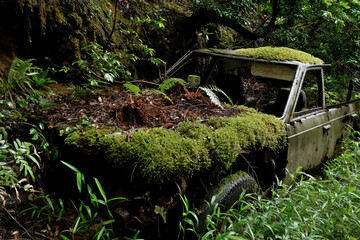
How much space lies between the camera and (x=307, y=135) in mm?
3041

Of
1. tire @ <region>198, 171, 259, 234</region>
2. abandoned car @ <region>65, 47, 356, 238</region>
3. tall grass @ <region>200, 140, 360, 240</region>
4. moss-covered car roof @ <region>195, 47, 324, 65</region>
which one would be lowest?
tall grass @ <region>200, 140, 360, 240</region>

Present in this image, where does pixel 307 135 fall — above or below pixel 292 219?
above

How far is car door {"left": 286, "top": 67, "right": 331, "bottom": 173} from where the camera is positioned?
281 cm

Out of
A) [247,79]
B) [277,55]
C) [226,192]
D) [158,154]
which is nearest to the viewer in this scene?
[158,154]

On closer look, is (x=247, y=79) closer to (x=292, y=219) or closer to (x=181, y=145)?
(x=292, y=219)

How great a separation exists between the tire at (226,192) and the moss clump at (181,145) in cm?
14

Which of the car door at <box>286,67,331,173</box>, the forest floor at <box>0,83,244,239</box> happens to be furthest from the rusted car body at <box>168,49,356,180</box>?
the forest floor at <box>0,83,244,239</box>

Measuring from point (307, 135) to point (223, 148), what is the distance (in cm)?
159

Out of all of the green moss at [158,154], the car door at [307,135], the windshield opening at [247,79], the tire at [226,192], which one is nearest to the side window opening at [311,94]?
the car door at [307,135]

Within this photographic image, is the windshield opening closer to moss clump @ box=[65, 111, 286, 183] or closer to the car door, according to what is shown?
the car door

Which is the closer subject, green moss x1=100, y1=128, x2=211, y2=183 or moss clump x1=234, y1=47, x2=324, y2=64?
green moss x1=100, y1=128, x2=211, y2=183

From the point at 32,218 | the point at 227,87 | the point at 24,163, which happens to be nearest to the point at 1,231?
the point at 32,218

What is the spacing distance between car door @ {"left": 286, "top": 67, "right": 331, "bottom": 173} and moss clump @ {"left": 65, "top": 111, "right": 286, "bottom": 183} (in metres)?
0.52

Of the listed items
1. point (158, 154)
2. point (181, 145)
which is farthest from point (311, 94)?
point (158, 154)
